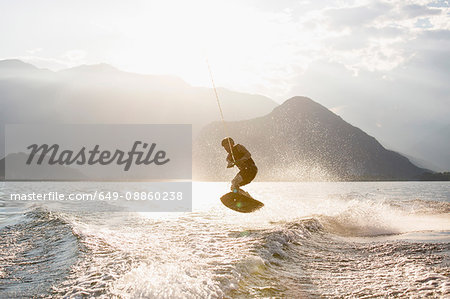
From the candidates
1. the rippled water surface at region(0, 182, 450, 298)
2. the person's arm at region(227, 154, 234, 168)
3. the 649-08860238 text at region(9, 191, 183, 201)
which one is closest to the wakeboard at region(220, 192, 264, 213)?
the person's arm at region(227, 154, 234, 168)

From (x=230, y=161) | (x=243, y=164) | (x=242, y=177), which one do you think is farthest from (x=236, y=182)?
(x=230, y=161)

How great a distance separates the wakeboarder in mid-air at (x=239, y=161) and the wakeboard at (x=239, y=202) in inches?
10.9

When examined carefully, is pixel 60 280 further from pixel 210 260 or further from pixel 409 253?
pixel 409 253

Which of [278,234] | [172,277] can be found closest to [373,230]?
[278,234]

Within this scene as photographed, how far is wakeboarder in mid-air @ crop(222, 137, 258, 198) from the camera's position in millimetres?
17453

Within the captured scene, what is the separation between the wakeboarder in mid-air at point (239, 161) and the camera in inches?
687

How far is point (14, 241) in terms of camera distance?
12.9 meters

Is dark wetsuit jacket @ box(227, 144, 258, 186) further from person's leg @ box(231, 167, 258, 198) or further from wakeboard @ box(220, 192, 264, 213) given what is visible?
wakeboard @ box(220, 192, 264, 213)

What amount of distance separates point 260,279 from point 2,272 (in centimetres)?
649

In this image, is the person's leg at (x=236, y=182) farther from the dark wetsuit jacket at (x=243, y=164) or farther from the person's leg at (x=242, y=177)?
the dark wetsuit jacket at (x=243, y=164)

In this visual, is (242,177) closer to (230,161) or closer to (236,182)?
(236,182)

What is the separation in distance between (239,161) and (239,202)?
7.47 feet

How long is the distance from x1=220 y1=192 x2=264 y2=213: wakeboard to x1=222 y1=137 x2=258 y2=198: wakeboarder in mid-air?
277 mm

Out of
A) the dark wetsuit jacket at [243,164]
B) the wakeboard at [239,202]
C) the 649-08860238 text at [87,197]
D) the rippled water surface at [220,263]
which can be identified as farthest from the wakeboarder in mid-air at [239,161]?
the 649-08860238 text at [87,197]
